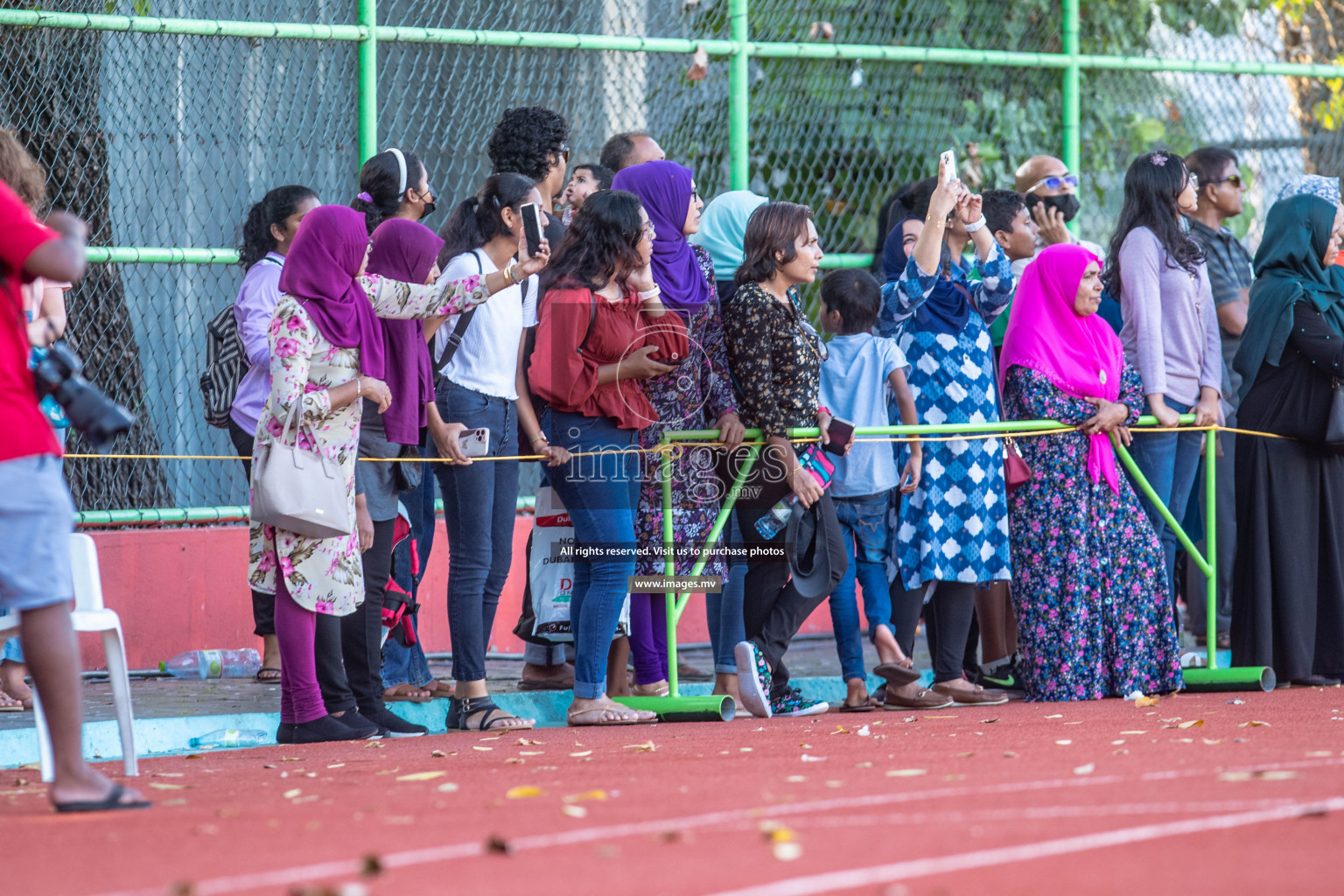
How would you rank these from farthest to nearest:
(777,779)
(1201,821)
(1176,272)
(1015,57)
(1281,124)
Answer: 1. (1281,124)
2. (1015,57)
3. (1176,272)
4. (777,779)
5. (1201,821)

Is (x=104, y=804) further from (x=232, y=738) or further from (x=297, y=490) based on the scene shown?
(x=232, y=738)

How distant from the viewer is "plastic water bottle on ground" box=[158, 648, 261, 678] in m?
7.92

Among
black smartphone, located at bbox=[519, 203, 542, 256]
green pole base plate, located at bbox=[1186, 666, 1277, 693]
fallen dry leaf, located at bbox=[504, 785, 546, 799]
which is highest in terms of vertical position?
black smartphone, located at bbox=[519, 203, 542, 256]

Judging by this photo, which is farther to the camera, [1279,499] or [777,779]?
[1279,499]

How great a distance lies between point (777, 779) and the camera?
4.67 meters

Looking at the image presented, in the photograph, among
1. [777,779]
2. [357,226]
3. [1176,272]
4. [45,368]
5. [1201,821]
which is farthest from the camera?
[1176,272]

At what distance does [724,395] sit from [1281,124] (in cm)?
575

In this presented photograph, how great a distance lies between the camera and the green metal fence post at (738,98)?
9.02m

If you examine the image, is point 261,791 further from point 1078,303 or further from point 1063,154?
point 1063,154

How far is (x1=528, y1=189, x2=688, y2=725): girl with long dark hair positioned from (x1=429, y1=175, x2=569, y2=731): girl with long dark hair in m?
0.12

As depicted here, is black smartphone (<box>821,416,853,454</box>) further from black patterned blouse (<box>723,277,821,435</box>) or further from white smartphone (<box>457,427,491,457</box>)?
white smartphone (<box>457,427,491,457</box>)

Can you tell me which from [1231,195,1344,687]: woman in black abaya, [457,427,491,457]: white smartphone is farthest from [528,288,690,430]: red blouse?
[1231,195,1344,687]: woman in black abaya

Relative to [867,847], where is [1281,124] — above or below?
above

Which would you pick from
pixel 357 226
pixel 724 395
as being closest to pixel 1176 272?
pixel 724 395
